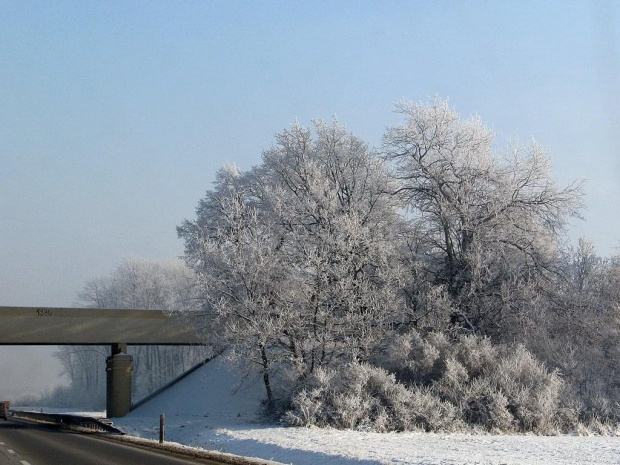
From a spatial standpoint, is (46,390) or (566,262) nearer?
(566,262)

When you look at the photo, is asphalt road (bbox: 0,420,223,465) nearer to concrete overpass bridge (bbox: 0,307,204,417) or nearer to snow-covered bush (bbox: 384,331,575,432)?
snow-covered bush (bbox: 384,331,575,432)

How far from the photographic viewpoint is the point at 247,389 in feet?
143

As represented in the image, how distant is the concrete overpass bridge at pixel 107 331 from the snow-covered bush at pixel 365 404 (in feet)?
56.5

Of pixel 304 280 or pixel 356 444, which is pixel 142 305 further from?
pixel 356 444

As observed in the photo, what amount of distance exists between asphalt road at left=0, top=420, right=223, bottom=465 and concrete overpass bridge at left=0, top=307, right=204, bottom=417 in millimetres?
18121

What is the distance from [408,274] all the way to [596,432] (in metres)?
10.9

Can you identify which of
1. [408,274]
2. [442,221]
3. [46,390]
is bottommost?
[46,390]

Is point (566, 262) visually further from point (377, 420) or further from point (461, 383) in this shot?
point (377, 420)

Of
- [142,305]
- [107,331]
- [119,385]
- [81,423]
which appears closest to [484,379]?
[81,423]

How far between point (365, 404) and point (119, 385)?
22.1m

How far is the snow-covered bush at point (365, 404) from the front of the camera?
31031mm

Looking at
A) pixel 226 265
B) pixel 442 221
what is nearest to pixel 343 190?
pixel 442 221

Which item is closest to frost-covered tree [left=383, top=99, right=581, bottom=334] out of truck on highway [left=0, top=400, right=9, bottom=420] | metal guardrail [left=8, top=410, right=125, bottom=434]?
metal guardrail [left=8, top=410, right=125, bottom=434]

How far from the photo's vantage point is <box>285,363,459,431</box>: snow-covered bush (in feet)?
102
